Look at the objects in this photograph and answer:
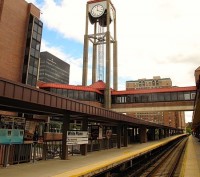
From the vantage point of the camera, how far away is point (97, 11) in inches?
3091

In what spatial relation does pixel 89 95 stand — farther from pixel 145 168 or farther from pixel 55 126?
pixel 145 168

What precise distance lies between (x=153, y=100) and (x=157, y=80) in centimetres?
14684

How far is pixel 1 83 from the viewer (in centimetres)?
1041

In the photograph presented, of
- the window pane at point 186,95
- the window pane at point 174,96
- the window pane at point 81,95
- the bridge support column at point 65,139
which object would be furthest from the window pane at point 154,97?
the bridge support column at point 65,139

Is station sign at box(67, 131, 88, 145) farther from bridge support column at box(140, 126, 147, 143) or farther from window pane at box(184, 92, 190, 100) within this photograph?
window pane at box(184, 92, 190, 100)

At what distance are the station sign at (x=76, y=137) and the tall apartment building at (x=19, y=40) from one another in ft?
90.6

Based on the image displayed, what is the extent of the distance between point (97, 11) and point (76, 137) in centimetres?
6599

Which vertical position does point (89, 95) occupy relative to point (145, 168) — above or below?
above

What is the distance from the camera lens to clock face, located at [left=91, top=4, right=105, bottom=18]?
7794cm

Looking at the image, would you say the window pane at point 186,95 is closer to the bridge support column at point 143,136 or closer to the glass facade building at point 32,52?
the bridge support column at point 143,136

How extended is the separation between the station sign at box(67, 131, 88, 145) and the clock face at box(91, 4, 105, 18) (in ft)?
210

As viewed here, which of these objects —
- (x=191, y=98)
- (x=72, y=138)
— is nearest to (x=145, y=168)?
(x=72, y=138)

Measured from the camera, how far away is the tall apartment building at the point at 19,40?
44.7 meters

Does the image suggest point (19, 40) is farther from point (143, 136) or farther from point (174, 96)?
point (174, 96)
